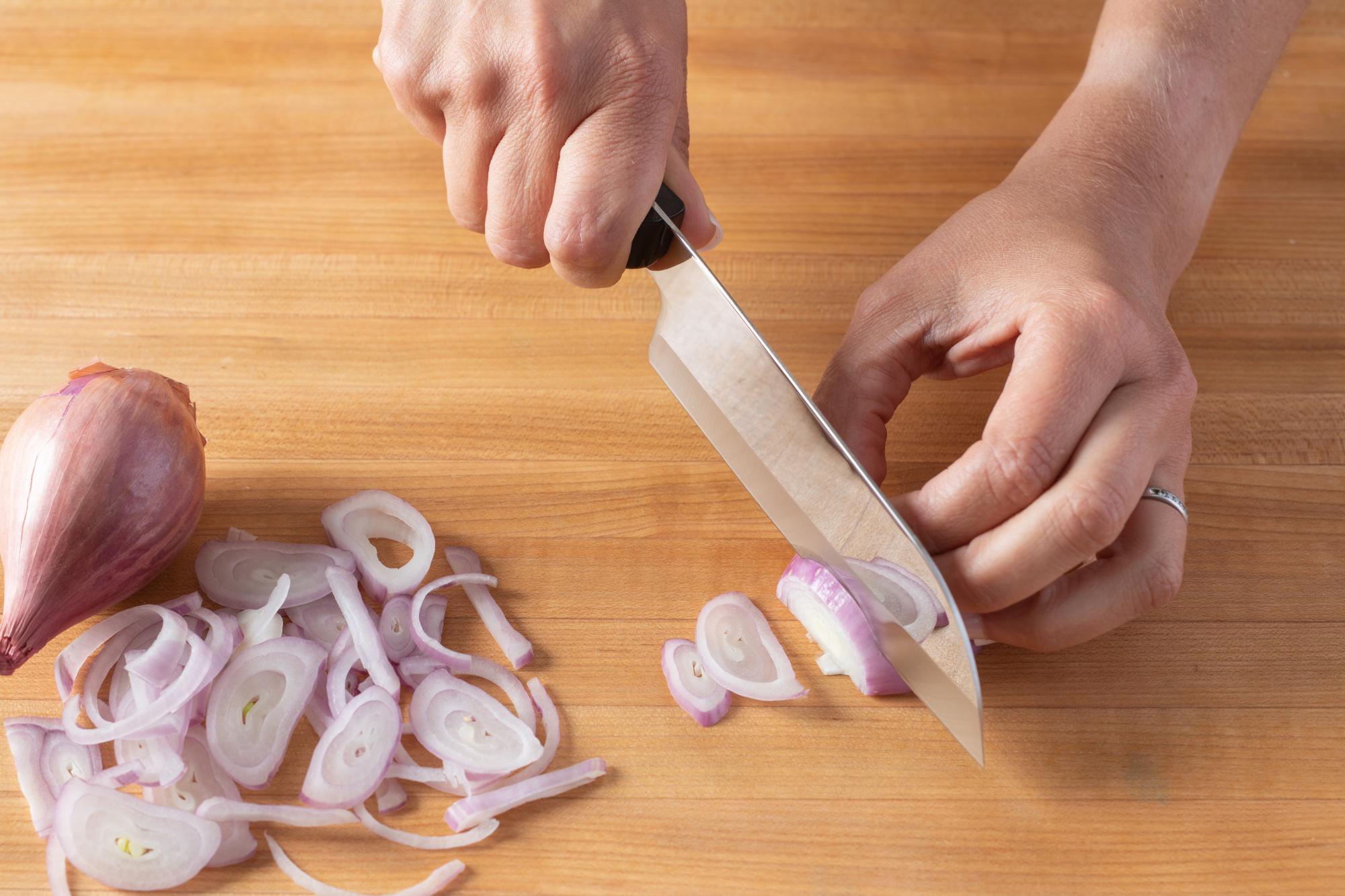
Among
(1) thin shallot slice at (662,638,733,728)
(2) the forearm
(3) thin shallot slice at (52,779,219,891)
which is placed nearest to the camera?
(3) thin shallot slice at (52,779,219,891)

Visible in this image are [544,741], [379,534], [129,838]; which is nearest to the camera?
[129,838]

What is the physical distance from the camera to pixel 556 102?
0.91 metres

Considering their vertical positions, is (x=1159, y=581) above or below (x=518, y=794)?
above

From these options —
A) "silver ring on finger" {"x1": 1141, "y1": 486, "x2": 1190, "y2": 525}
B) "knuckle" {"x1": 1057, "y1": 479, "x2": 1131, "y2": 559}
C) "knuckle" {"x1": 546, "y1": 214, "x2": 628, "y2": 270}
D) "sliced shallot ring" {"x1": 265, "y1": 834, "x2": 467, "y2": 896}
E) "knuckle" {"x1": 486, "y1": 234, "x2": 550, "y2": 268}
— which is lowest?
"sliced shallot ring" {"x1": 265, "y1": 834, "x2": 467, "y2": 896}

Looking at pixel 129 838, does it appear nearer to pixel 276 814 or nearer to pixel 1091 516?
pixel 276 814

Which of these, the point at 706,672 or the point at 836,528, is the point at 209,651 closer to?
the point at 706,672

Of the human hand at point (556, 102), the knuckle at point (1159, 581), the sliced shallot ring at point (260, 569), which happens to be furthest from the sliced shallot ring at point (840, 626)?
the sliced shallot ring at point (260, 569)

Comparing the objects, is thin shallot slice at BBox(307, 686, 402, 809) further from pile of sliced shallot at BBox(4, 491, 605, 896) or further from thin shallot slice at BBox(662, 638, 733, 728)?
thin shallot slice at BBox(662, 638, 733, 728)

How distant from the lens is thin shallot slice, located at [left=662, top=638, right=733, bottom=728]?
3.16ft

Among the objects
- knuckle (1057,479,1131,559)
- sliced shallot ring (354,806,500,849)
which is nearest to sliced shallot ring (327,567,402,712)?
sliced shallot ring (354,806,500,849)

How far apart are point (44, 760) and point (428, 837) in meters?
0.34

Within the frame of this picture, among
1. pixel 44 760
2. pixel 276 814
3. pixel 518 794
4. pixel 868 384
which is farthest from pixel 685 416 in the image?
pixel 44 760

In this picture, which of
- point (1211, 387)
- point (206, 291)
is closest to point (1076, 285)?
point (1211, 387)

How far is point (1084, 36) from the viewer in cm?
161
